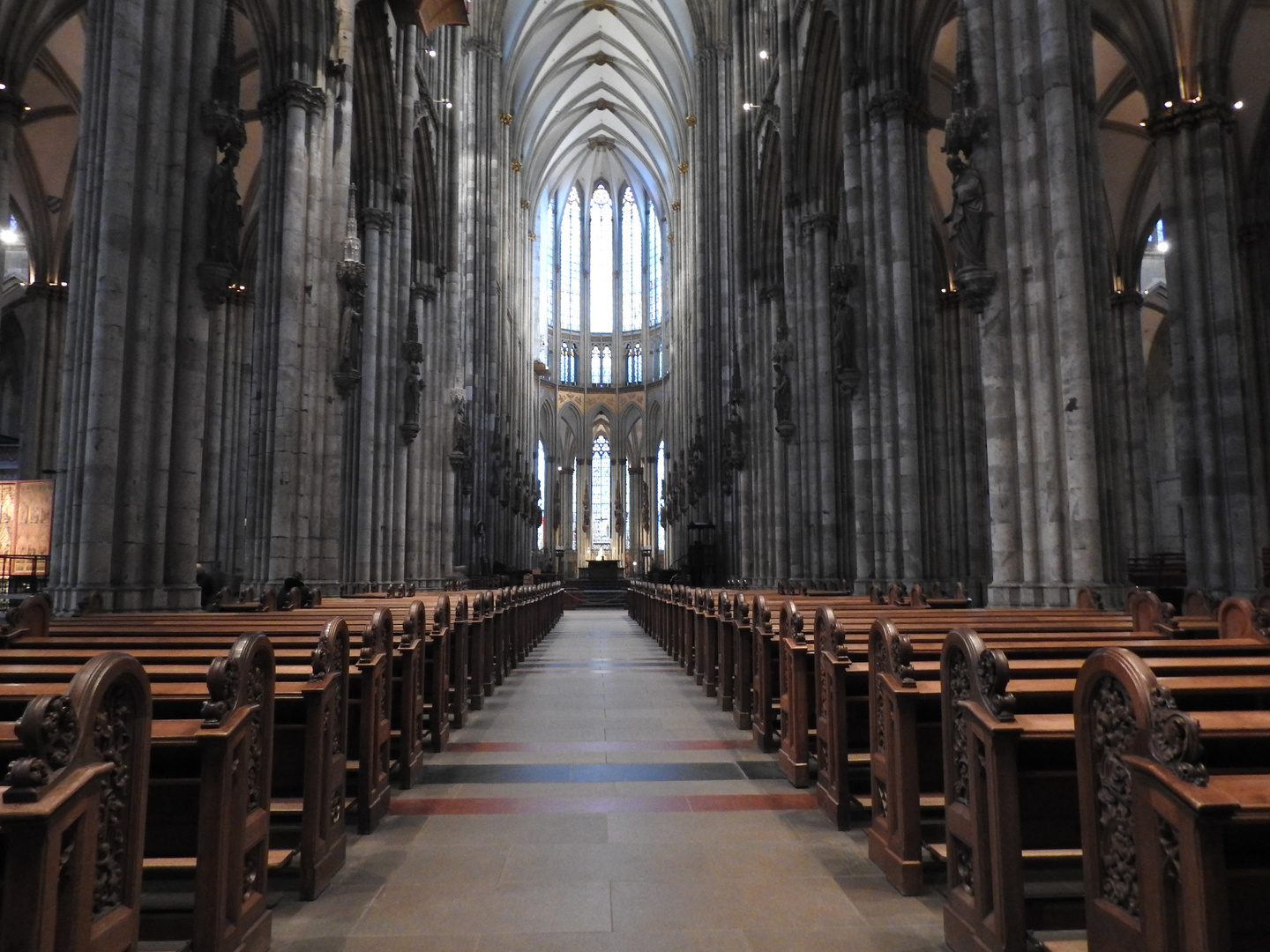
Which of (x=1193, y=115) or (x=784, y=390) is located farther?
(x=784, y=390)

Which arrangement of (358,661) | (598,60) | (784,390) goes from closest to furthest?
(358,661) → (784,390) → (598,60)

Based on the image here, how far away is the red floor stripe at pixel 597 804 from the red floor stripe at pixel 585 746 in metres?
1.54

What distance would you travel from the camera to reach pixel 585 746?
7711 mm

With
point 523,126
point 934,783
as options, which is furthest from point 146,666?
point 523,126

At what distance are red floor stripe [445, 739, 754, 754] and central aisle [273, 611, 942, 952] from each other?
26mm

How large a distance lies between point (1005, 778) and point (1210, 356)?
1596cm

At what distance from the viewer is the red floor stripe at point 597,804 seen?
5.70 m

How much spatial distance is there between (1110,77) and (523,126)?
3088cm

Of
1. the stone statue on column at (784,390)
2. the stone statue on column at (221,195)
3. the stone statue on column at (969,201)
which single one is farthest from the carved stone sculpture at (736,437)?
the stone statue on column at (221,195)

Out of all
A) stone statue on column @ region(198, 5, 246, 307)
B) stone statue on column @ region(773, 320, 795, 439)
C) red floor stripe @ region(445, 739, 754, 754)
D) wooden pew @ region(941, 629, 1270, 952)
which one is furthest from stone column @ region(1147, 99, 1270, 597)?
stone statue on column @ region(198, 5, 246, 307)

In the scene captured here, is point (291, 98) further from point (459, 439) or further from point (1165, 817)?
point (1165, 817)

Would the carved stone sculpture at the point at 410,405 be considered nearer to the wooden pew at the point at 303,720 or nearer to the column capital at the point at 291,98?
the column capital at the point at 291,98

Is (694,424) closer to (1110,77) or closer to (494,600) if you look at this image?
(1110,77)

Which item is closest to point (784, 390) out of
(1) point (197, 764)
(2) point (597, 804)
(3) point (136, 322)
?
(3) point (136, 322)
